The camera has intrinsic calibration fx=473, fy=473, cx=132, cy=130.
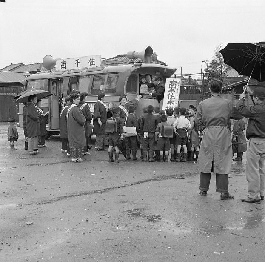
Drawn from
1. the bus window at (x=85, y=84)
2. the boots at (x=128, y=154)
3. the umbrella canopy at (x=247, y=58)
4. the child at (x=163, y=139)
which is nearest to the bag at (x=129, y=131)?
the boots at (x=128, y=154)

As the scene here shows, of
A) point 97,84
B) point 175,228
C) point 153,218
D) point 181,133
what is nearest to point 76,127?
point 181,133

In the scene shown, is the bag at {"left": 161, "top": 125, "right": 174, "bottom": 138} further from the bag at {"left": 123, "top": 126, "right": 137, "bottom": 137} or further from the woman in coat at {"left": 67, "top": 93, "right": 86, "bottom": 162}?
the woman in coat at {"left": 67, "top": 93, "right": 86, "bottom": 162}

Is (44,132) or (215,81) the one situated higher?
(215,81)

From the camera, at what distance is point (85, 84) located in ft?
58.2

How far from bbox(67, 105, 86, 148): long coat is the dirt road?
1857 millimetres

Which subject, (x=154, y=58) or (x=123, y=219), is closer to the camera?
(x=123, y=219)

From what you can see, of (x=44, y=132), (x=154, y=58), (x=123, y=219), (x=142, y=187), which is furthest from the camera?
(x=154, y=58)

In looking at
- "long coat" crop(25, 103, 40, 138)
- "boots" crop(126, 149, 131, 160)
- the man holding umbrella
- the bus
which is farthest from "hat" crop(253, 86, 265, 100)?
"long coat" crop(25, 103, 40, 138)

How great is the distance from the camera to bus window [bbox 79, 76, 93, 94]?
690 inches

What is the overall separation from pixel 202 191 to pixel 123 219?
204cm

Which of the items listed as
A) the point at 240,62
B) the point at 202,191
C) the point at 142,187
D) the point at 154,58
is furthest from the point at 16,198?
the point at 154,58

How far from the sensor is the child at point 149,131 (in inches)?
495

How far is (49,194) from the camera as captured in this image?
8.44 metres

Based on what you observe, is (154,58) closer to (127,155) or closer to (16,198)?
(127,155)
